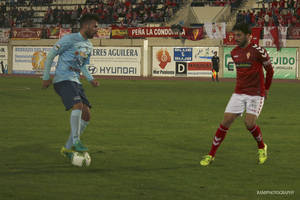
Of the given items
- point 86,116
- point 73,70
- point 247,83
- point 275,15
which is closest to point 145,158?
point 86,116

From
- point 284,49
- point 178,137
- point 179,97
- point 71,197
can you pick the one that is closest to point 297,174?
point 71,197

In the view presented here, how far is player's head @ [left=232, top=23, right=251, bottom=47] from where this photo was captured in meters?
8.40

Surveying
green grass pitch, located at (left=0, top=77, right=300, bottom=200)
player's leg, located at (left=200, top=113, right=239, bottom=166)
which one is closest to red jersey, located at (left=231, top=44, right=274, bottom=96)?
player's leg, located at (left=200, top=113, right=239, bottom=166)

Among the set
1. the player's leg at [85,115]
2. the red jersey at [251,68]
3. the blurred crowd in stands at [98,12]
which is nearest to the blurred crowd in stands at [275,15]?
the blurred crowd in stands at [98,12]

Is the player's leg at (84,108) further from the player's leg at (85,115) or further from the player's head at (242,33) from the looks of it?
the player's head at (242,33)

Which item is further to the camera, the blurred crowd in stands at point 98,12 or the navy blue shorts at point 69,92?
the blurred crowd in stands at point 98,12

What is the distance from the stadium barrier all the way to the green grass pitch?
24039 millimetres

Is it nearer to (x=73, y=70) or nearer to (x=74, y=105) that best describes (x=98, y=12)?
(x=73, y=70)

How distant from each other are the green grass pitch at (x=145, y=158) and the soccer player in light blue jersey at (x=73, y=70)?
51 centimetres

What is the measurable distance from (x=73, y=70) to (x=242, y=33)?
2.57 metres

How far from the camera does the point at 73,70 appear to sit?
871 centimetres

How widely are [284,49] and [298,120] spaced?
26163 millimetres

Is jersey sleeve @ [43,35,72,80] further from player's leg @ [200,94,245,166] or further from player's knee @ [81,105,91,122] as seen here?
player's leg @ [200,94,245,166]

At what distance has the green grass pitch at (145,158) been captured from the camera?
6.79 metres
